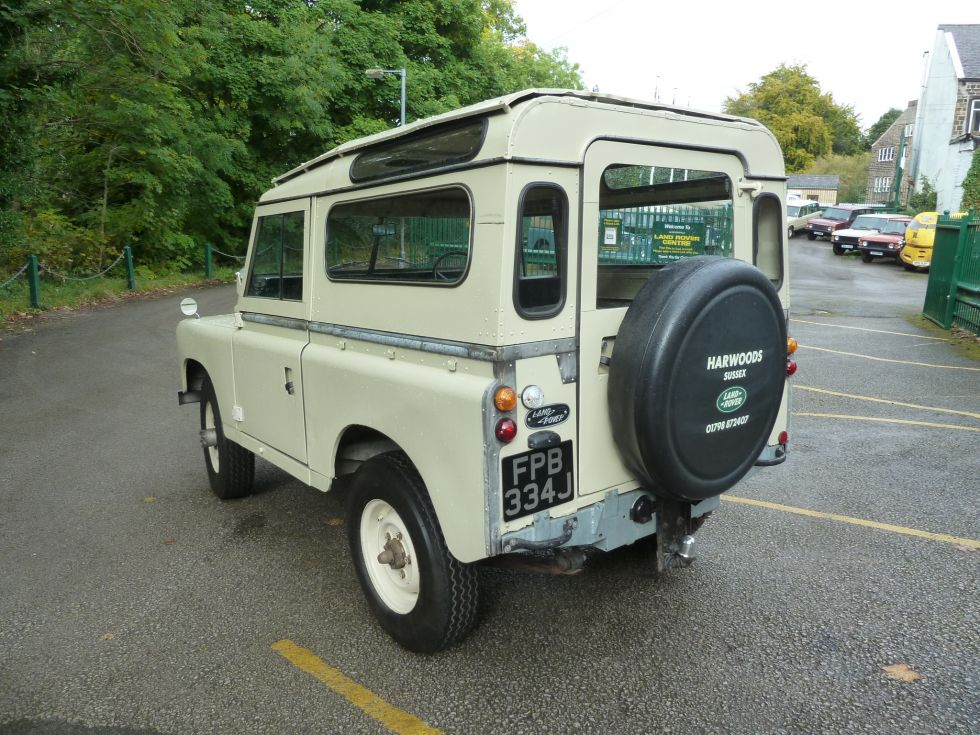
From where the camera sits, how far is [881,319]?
14.1 meters

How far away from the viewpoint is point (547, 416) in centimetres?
293

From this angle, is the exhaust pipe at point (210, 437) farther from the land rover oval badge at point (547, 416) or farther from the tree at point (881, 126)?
the tree at point (881, 126)

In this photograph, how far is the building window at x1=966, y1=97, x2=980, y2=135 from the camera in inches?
1361

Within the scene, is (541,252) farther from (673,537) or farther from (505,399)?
(673,537)

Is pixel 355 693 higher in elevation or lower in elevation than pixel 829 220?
lower

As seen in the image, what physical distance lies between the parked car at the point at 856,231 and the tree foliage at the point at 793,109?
34.0 m

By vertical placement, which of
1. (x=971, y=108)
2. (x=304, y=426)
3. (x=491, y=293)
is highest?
(x=971, y=108)

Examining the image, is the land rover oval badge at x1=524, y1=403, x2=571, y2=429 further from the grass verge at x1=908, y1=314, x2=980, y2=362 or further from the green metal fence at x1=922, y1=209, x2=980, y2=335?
the green metal fence at x1=922, y1=209, x2=980, y2=335

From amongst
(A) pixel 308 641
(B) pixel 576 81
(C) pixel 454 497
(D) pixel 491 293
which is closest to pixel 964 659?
(C) pixel 454 497

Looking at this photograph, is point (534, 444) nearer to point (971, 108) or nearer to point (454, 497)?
point (454, 497)

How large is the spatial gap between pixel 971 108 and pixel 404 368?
40.8 meters

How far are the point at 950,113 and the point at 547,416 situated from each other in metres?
41.4

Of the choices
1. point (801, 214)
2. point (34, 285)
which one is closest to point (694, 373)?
point (34, 285)

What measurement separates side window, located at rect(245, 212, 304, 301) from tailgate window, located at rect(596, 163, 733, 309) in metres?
1.73
